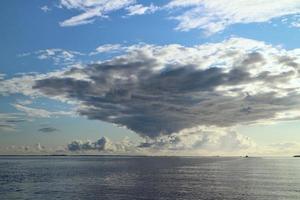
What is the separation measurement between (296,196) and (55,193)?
53558mm

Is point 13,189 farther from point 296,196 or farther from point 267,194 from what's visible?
point 296,196

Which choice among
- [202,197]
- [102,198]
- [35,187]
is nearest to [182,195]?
[202,197]

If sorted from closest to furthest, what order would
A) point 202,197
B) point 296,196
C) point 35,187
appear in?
point 202,197, point 296,196, point 35,187

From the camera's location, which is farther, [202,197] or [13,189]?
[13,189]

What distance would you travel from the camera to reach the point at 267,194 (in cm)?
9325

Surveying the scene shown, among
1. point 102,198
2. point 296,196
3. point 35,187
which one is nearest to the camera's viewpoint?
point 102,198

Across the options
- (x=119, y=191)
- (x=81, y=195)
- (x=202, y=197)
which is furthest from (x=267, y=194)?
(x=81, y=195)

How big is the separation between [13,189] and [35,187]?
6.18 meters

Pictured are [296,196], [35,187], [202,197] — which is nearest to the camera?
[202,197]

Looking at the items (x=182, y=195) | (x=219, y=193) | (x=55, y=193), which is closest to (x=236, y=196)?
(x=219, y=193)

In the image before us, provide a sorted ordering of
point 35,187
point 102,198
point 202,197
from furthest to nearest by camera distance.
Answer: point 35,187 → point 202,197 → point 102,198

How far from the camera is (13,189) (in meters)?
94.4

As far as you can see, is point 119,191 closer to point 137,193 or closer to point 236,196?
point 137,193

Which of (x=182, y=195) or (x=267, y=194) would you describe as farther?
(x=267, y=194)
